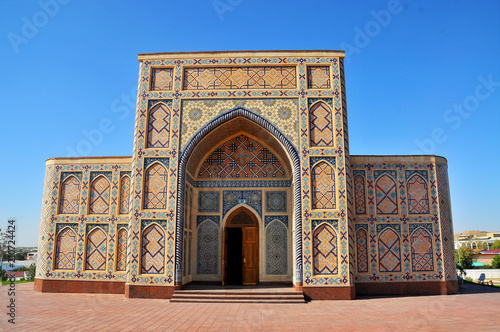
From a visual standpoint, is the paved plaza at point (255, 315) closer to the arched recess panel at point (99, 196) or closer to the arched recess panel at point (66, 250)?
the arched recess panel at point (66, 250)

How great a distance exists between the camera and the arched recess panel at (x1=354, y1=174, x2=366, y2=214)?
986 cm

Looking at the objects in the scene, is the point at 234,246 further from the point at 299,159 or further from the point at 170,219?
the point at 299,159

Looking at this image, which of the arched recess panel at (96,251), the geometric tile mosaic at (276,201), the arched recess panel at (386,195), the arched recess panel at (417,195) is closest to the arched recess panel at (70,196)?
Answer: the arched recess panel at (96,251)

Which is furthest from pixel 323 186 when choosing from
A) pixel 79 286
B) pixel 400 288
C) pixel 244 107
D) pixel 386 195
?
pixel 79 286

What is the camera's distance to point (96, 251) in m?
10.1

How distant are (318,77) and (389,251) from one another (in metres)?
4.97

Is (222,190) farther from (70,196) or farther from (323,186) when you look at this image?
(70,196)

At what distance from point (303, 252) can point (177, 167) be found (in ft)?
12.5

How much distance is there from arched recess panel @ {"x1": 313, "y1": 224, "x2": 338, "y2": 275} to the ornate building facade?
0.03 meters

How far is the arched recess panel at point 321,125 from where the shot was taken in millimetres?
9562

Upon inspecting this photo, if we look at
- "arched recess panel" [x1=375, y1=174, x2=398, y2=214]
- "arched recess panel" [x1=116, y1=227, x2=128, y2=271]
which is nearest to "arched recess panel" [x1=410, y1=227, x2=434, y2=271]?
"arched recess panel" [x1=375, y1=174, x2=398, y2=214]

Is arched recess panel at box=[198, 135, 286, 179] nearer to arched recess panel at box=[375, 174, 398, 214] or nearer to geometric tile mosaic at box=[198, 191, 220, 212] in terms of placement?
geometric tile mosaic at box=[198, 191, 220, 212]

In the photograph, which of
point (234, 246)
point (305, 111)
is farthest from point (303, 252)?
point (305, 111)

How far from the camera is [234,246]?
11109 mm
